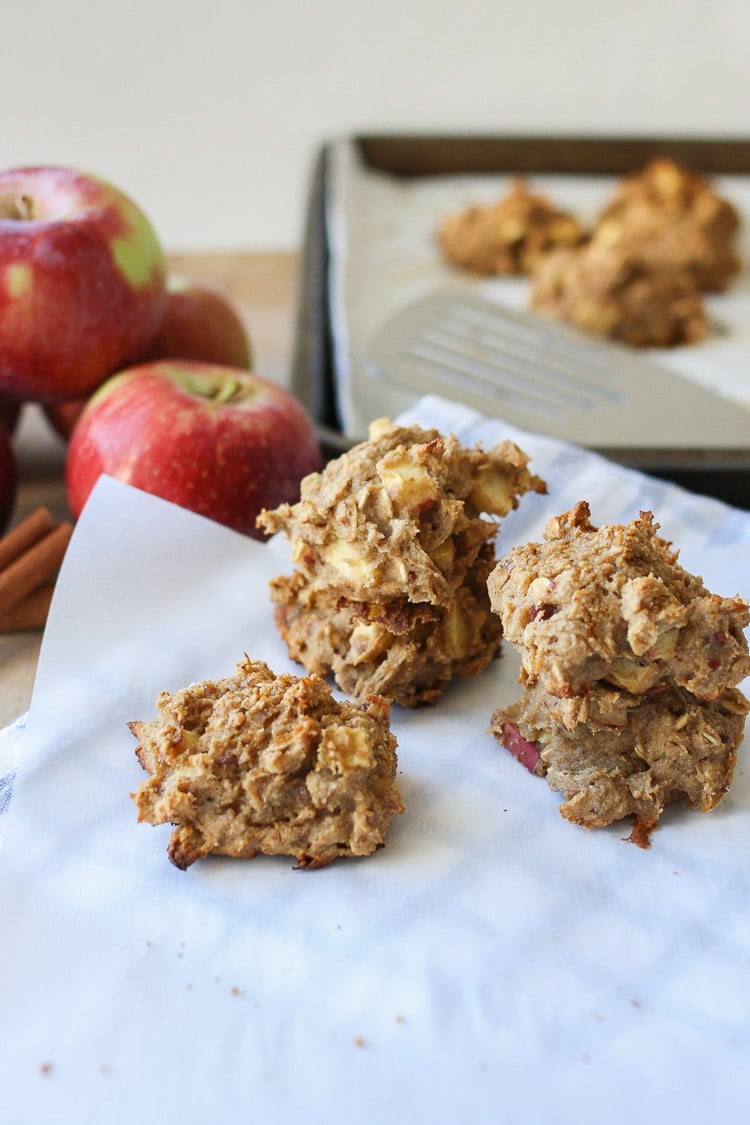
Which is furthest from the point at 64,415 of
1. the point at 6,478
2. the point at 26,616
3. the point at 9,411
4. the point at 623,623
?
the point at 623,623

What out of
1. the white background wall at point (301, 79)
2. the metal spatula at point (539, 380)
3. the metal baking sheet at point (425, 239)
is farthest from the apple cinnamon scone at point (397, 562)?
the white background wall at point (301, 79)

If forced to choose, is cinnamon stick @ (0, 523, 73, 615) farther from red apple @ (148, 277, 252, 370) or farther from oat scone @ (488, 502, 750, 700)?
oat scone @ (488, 502, 750, 700)

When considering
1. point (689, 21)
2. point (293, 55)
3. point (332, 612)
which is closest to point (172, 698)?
point (332, 612)

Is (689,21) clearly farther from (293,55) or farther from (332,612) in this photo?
(332,612)

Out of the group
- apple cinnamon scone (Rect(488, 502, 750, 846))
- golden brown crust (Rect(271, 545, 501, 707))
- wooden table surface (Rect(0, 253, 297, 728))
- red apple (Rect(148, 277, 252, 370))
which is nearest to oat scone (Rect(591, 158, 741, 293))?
wooden table surface (Rect(0, 253, 297, 728))

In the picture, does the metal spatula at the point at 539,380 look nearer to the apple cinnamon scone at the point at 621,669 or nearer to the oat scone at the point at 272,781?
the apple cinnamon scone at the point at 621,669

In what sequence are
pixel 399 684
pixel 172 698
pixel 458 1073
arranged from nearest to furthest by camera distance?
pixel 458 1073, pixel 172 698, pixel 399 684

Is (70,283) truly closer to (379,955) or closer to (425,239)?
(379,955)
